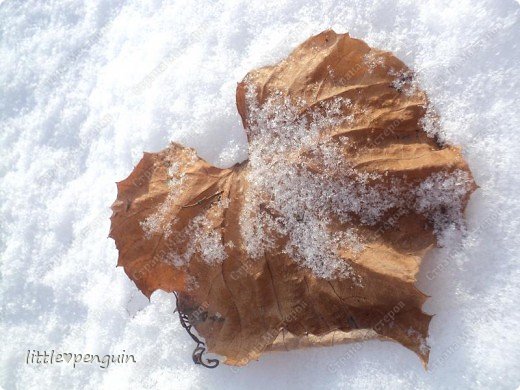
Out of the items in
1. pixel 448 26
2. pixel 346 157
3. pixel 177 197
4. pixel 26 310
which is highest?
pixel 448 26

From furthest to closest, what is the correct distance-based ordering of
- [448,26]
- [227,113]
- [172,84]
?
[172,84]
[227,113]
[448,26]

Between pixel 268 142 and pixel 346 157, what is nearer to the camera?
pixel 346 157

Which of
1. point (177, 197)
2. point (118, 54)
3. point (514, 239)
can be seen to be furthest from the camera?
point (118, 54)

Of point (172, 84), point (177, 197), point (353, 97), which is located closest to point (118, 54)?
point (172, 84)

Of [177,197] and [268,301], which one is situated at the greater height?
[177,197]

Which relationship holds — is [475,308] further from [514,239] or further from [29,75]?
[29,75]
